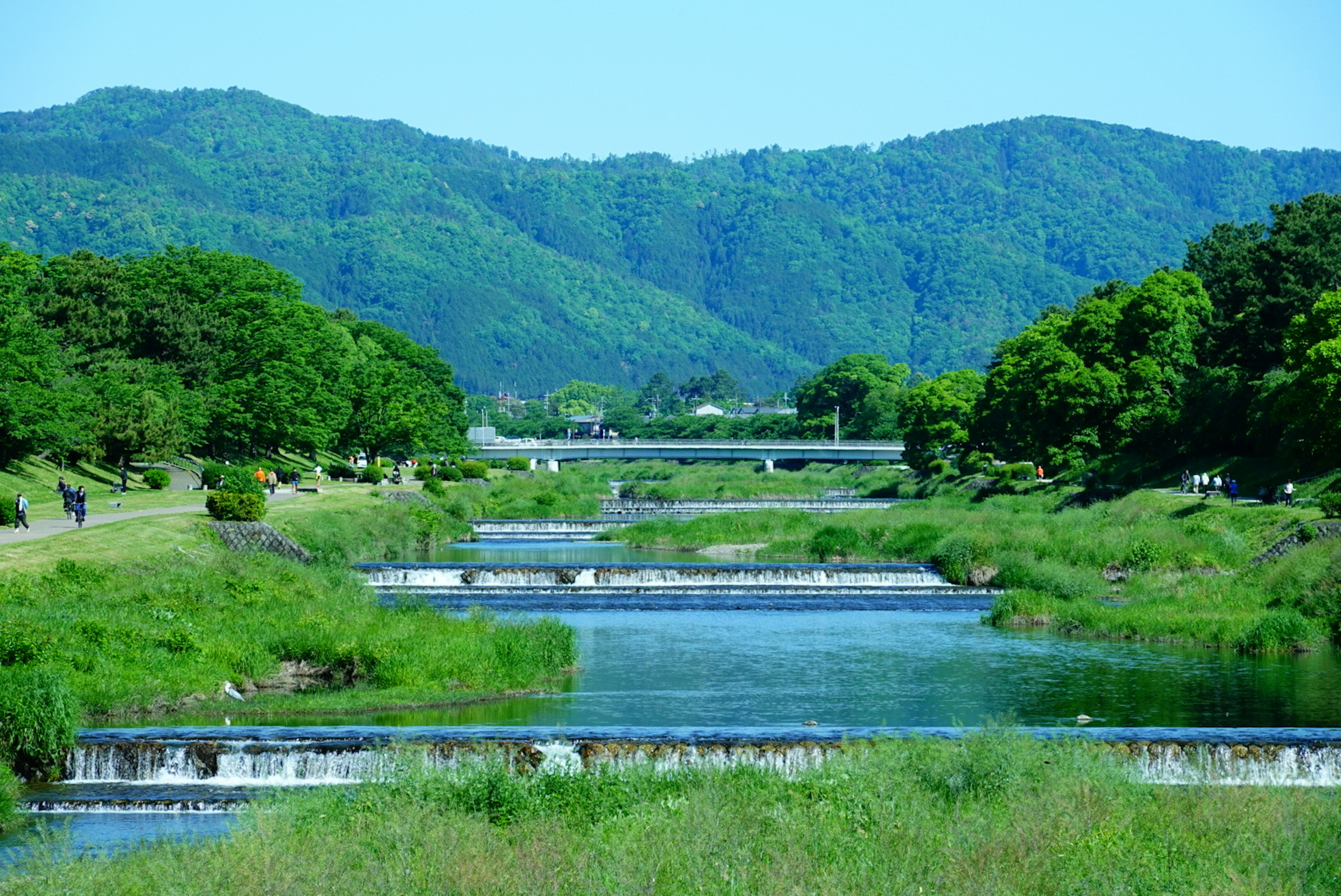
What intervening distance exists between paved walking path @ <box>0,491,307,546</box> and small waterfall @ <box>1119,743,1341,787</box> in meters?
34.9

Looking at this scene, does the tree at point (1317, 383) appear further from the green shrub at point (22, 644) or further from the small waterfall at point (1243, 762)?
the green shrub at point (22, 644)

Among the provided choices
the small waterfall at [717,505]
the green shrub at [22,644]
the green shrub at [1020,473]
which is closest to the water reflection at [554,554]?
the small waterfall at [717,505]

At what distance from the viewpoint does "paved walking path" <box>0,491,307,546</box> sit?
1980 inches

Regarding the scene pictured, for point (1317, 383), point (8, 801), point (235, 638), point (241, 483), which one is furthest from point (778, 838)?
point (1317, 383)

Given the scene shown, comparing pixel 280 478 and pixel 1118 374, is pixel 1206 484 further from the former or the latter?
pixel 280 478

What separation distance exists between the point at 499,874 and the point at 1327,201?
3454 inches

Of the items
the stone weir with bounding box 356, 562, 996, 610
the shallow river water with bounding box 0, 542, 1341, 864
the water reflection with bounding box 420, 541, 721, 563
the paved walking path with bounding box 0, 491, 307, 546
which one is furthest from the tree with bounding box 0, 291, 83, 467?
the shallow river water with bounding box 0, 542, 1341, 864

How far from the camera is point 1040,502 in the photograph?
286ft

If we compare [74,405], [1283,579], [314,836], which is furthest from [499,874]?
[74,405]

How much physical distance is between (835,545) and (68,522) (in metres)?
31.5

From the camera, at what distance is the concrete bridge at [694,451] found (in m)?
174

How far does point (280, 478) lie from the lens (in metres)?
99.6

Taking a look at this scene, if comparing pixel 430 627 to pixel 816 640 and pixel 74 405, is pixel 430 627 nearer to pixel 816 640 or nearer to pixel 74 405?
pixel 816 640

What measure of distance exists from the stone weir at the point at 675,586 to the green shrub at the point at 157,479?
914 inches
